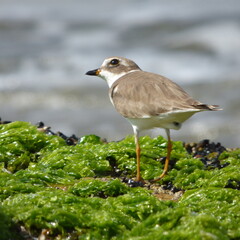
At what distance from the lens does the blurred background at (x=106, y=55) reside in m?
15.0

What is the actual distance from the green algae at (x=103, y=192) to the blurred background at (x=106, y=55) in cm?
645

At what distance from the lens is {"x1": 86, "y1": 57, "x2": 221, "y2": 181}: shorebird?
6.70 metres

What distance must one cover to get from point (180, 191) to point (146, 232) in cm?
191

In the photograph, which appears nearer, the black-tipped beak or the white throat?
the white throat

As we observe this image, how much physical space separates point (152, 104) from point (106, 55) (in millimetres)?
12156

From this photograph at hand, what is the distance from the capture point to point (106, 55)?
62.0 ft

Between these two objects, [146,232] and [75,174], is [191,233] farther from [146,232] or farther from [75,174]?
[75,174]

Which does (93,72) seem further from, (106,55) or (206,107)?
(106,55)

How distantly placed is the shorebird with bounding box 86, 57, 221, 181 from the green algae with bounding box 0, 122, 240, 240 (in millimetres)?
391

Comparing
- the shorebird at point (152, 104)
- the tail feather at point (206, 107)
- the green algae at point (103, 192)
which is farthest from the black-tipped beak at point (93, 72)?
the tail feather at point (206, 107)

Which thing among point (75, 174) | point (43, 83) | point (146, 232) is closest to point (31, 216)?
point (146, 232)

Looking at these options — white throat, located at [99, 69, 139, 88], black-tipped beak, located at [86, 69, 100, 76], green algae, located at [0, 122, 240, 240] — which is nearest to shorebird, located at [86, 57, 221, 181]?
green algae, located at [0, 122, 240, 240]

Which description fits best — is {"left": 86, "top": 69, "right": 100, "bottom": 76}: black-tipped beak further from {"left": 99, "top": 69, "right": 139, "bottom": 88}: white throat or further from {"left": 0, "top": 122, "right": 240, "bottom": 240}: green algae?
{"left": 0, "top": 122, "right": 240, "bottom": 240}: green algae

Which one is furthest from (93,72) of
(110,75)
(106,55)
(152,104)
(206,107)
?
(106,55)
